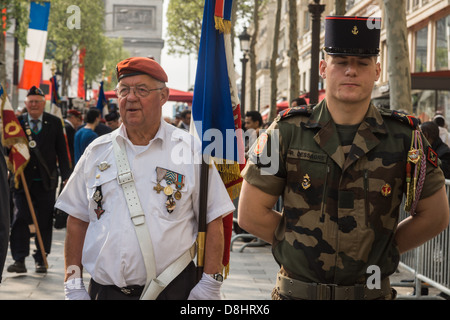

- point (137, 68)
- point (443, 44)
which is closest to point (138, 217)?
point (137, 68)

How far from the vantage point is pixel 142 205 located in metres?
3.95

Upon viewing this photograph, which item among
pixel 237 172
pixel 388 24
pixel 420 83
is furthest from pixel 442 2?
pixel 237 172

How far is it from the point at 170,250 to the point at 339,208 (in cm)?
89

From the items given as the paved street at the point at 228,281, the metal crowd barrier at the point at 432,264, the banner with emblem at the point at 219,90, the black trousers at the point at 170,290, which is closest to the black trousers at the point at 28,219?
the paved street at the point at 228,281

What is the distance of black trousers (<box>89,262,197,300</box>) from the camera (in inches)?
155

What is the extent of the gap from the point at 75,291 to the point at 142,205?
1.68ft

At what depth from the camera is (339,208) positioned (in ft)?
11.6

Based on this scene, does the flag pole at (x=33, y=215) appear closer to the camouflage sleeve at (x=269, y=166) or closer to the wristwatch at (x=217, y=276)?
the wristwatch at (x=217, y=276)

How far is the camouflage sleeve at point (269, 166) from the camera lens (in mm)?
3656

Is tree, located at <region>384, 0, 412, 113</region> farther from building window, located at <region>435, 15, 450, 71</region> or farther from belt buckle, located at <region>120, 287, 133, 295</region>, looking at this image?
building window, located at <region>435, 15, 450, 71</region>

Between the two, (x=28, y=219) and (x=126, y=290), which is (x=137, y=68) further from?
(x=28, y=219)

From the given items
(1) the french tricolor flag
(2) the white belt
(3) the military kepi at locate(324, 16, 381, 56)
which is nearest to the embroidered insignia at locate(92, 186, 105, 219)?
(2) the white belt

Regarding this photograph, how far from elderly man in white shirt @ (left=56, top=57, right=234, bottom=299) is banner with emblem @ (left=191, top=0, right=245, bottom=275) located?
0.66 metres
